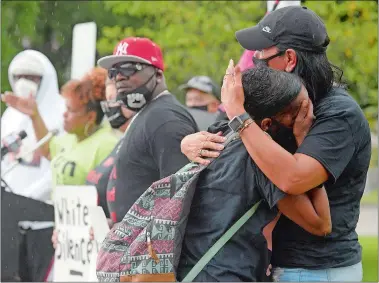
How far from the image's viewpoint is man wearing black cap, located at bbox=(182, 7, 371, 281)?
13.8 ft

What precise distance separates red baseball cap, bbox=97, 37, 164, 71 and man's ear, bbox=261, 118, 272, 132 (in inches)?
108

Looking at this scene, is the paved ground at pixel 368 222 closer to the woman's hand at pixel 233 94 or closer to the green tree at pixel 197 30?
the green tree at pixel 197 30

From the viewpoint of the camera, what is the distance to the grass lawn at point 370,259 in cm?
1230

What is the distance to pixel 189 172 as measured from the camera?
4.29 meters

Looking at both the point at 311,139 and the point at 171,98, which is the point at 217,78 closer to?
the point at 171,98

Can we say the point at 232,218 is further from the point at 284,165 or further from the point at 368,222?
the point at 368,222

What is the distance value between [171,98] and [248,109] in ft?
8.38

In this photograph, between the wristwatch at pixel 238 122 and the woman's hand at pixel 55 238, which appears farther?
the woman's hand at pixel 55 238

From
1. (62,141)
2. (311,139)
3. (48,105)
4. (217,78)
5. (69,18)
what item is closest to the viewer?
(311,139)

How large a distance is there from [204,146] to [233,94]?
10.1 inches

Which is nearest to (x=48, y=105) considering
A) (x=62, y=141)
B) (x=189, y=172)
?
(x=62, y=141)

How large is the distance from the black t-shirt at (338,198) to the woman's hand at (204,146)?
361 millimetres

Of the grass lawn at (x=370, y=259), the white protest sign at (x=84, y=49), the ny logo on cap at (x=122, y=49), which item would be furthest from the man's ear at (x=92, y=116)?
the grass lawn at (x=370, y=259)

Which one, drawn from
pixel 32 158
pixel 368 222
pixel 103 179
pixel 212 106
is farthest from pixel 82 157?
pixel 368 222
